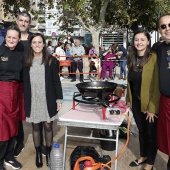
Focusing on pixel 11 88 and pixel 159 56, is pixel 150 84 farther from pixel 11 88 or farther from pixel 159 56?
pixel 11 88

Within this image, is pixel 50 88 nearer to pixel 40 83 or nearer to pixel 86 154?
pixel 40 83

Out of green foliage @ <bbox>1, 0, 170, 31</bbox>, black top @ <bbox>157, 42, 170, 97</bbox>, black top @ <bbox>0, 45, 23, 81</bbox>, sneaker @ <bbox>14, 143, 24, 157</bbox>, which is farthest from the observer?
green foliage @ <bbox>1, 0, 170, 31</bbox>

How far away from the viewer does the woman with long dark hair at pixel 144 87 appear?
2783 millimetres

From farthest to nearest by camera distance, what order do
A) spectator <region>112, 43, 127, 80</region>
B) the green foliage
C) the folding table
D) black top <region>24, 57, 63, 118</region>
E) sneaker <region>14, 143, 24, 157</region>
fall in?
spectator <region>112, 43, 127, 80</region>
the green foliage
sneaker <region>14, 143, 24, 157</region>
black top <region>24, 57, 63, 118</region>
the folding table

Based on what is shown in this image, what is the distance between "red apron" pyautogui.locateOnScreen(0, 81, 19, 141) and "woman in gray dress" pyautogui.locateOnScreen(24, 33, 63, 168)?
0.14 metres

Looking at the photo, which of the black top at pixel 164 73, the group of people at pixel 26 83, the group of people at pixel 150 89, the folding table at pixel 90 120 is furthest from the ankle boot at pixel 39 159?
the black top at pixel 164 73

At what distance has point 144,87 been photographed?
9.29 feet

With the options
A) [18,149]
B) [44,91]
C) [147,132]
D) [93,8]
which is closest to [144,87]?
[147,132]

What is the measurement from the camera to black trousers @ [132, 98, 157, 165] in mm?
2992

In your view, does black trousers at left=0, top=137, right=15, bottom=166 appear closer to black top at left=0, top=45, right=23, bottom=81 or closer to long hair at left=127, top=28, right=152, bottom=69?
black top at left=0, top=45, right=23, bottom=81

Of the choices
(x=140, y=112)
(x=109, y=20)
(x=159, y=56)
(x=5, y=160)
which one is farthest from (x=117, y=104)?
(x=109, y=20)

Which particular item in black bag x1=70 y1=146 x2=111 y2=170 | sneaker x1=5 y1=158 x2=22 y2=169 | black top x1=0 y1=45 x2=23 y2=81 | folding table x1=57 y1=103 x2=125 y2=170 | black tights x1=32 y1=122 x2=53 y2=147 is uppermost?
black top x1=0 y1=45 x2=23 y2=81

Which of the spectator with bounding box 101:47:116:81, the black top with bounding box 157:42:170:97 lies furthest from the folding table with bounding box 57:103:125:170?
the spectator with bounding box 101:47:116:81

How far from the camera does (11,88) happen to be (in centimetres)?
305
